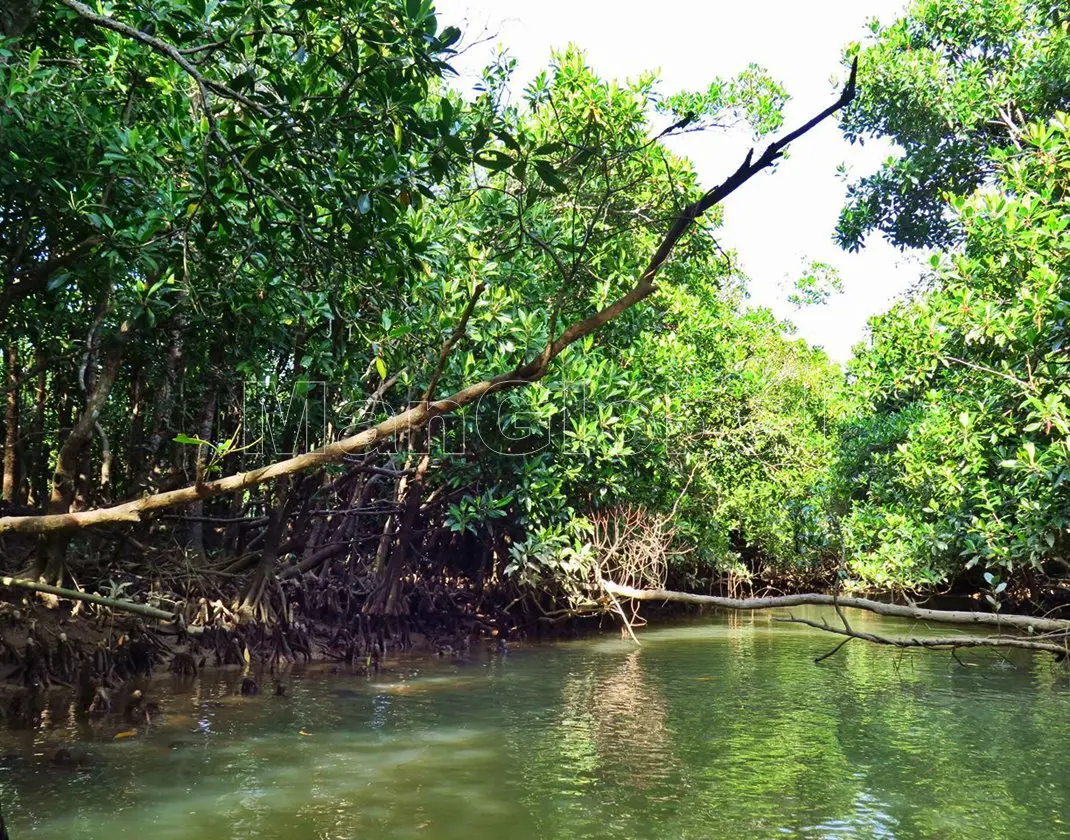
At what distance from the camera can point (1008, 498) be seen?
815cm

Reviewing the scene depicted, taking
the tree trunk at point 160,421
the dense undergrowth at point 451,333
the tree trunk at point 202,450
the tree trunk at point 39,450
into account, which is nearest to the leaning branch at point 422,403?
the dense undergrowth at point 451,333

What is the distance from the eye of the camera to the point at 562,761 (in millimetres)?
5641

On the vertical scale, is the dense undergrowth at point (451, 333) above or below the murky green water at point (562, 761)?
above

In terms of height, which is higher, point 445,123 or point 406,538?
point 445,123

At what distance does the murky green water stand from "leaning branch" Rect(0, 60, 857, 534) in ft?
5.42

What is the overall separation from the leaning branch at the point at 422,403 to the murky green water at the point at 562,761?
5.42 ft

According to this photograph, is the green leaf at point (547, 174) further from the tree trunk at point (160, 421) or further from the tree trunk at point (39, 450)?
the tree trunk at point (39, 450)

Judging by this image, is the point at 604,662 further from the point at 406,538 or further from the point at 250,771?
the point at 250,771

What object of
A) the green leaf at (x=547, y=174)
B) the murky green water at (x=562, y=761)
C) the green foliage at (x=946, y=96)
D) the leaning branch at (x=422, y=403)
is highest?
the green foliage at (x=946, y=96)

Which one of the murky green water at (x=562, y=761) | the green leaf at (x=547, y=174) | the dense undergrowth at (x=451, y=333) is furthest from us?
the murky green water at (x=562, y=761)

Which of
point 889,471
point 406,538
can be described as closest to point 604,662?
point 406,538

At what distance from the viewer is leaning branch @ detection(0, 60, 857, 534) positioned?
2.36m

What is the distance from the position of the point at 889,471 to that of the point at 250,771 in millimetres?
8419

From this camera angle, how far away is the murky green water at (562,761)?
4.45 metres
